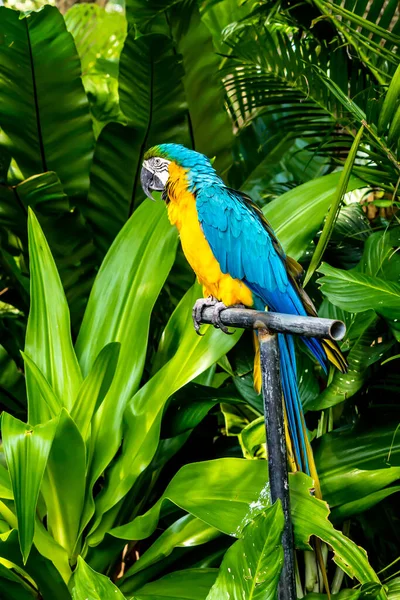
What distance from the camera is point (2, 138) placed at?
1.23 meters

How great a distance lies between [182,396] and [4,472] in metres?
0.26

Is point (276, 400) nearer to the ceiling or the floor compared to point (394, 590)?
nearer to the ceiling

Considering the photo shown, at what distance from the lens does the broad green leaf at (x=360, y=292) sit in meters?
0.71

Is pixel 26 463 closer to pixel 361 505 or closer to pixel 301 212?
pixel 361 505

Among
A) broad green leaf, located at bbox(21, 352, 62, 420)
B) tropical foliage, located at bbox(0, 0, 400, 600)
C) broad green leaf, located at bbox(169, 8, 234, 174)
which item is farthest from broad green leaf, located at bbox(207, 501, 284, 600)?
broad green leaf, located at bbox(169, 8, 234, 174)

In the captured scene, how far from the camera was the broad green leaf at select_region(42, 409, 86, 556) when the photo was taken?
772mm

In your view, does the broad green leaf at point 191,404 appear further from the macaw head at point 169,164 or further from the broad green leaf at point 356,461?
the macaw head at point 169,164

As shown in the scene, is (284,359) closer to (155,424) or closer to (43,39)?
(155,424)

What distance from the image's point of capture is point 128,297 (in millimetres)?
969

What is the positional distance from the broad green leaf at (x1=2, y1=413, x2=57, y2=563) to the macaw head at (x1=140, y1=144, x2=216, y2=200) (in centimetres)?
29

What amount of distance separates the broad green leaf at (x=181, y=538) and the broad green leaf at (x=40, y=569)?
10 centimetres

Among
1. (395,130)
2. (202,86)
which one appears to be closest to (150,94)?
(202,86)

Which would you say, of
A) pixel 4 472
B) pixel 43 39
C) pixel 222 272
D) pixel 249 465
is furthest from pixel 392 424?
pixel 43 39

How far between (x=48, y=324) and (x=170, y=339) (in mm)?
179
